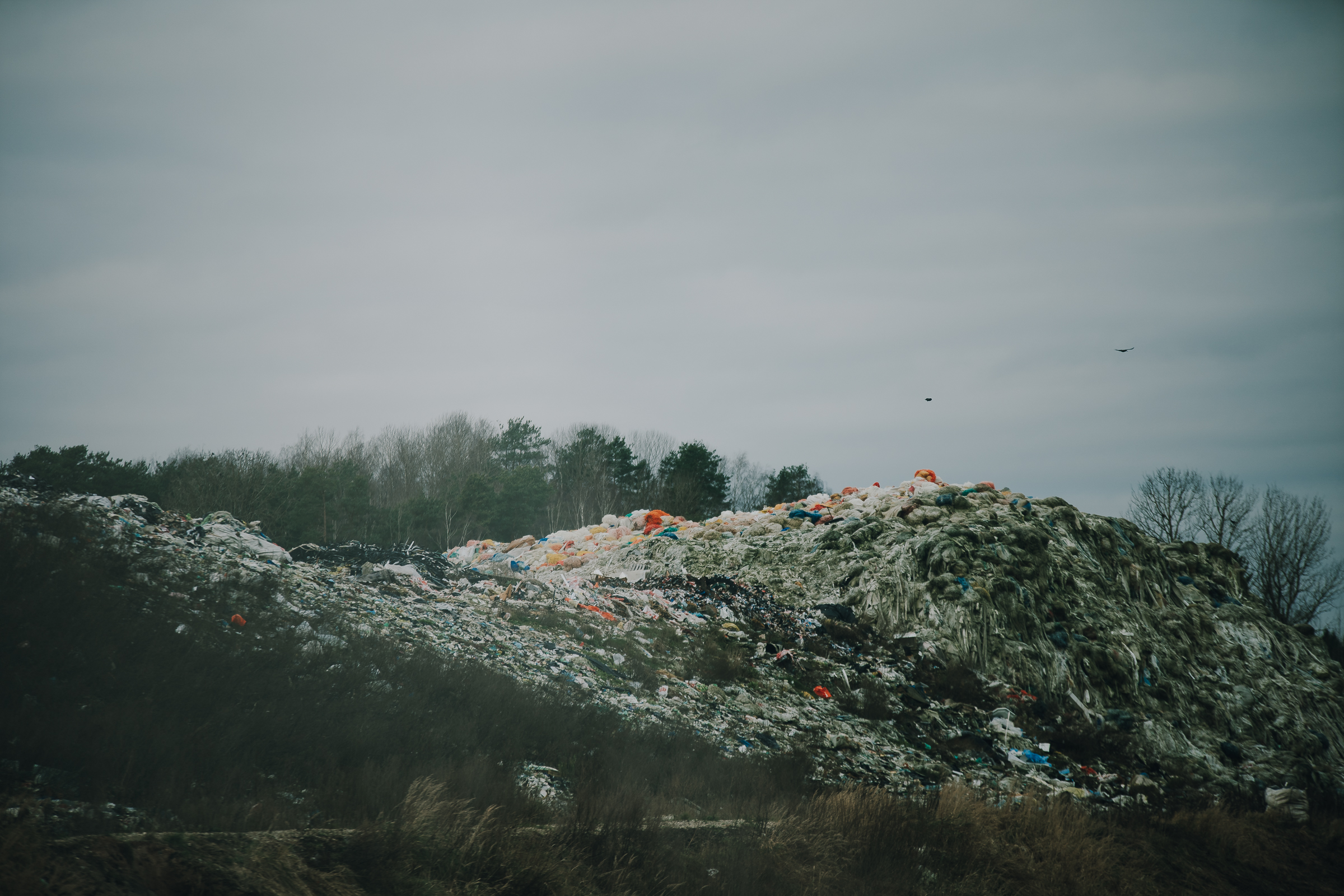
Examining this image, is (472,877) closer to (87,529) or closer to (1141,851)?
(87,529)

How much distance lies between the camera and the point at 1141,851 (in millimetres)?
7121

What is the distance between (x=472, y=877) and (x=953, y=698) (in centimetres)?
896

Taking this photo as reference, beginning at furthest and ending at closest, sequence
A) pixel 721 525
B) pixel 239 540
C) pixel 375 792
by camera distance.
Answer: pixel 721 525 → pixel 239 540 → pixel 375 792

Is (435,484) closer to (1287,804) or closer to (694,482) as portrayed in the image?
(694,482)

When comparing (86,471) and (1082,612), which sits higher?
(86,471)

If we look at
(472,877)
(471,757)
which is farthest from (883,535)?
(472,877)

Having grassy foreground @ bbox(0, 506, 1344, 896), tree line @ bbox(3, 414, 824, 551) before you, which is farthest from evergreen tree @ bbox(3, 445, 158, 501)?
grassy foreground @ bbox(0, 506, 1344, 896)

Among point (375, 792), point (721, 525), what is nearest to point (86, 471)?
point (721, 525)

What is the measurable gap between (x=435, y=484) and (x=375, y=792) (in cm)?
4153

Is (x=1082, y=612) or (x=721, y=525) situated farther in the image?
(x=721, y=525)

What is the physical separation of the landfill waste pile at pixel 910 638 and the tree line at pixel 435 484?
13.0 metres

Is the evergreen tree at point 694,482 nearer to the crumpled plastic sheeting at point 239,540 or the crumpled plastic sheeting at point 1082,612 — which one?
the crumpled plastic sheeting at point 1082,612

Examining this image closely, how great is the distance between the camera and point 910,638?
1217 centimetres

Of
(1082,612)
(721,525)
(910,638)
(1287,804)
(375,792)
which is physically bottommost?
(1287,804)
